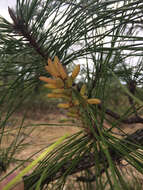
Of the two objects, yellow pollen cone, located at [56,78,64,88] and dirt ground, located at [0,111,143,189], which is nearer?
yellow pollen cone, located at [56,78,64,88]

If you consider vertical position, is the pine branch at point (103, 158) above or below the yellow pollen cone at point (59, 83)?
below

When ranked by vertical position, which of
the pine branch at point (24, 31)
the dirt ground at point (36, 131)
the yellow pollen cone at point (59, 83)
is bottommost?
the dirt ground at point (36, 131)

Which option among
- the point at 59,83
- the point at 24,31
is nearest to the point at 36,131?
the point at 24,31

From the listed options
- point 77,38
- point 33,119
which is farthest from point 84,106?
point 33,119

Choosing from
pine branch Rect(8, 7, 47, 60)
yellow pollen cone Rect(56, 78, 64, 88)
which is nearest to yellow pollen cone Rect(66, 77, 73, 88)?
yellow pollen cone Rect(56, 78, 64, 88)

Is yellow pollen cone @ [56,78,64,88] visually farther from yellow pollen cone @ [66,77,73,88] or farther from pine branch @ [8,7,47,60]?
pine branch @ [8,7,47,60]

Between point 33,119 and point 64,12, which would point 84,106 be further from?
point 33,119

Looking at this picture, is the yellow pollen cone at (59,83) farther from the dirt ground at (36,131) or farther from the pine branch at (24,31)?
the pine branch at (24,31)

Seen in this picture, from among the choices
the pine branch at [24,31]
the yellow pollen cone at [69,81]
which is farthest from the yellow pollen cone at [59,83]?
the pine branch at [24,31]

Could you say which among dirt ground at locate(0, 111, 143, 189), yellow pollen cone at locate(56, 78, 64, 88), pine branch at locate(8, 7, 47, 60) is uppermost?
pine branch at locate(8, 7, 47, 60)

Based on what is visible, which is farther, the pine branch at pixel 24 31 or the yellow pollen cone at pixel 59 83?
the pine branch at pixel 24 31

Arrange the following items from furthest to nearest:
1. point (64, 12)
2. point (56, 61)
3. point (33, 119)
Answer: point (33, 119)
point (64, 12)
point (56, 61)
